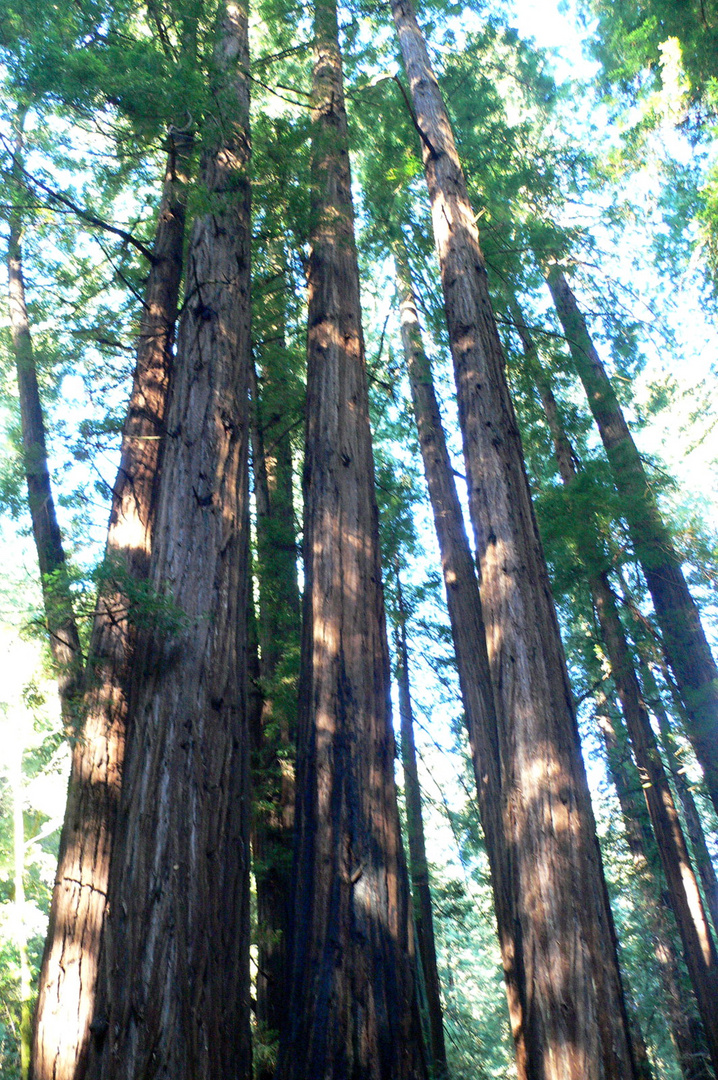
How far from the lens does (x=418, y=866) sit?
32.9 ft

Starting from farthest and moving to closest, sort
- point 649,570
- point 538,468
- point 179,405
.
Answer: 1. point 538,468
2. point 649,570
3. point 179,405

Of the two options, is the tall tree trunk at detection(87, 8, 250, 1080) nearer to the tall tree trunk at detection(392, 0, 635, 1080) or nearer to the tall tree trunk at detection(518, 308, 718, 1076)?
the tall tree trunk at detection(392, 0, 635, 1080)

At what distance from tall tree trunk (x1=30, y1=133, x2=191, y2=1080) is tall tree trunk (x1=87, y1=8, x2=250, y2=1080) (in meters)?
0.43

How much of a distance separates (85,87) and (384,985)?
6.42 m

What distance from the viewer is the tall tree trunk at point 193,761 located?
320 centimetres

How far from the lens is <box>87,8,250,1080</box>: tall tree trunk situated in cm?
320

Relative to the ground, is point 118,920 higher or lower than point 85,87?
lower

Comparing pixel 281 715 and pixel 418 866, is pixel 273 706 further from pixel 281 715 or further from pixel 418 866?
pixel 418 866

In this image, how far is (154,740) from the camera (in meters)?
3.78

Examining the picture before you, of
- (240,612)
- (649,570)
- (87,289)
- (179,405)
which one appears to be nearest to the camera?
(240,612)

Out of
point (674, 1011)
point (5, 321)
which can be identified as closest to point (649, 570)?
point (674, 1011)

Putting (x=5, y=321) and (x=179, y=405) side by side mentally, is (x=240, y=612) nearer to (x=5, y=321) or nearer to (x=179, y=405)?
(x=179, y=405)

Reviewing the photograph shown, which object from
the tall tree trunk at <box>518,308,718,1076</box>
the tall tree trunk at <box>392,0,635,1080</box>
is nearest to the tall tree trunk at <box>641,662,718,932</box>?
the tall tree trunk at <box>518,308,718,1076</box>

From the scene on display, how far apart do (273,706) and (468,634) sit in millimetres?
2307
